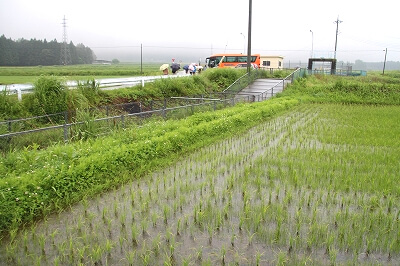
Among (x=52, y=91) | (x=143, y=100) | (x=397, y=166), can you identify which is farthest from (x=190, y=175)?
(x=143, y=100)

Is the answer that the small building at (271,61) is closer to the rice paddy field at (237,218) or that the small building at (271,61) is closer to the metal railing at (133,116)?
the metal railing at (133,116)

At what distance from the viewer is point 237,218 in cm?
511

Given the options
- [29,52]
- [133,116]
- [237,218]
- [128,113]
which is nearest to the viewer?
[237,218]

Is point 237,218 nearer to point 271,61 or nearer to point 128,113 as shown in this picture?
point 128,113

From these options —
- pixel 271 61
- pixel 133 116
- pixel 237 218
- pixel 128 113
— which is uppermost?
pixel 271 61

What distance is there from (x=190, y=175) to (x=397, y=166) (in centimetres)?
462

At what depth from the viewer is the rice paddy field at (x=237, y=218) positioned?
4035 millimetres

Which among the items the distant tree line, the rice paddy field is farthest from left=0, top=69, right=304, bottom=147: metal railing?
the distant tree line

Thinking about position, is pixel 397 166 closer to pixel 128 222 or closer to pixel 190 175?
pixel 190 175

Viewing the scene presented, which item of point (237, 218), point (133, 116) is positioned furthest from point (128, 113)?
point (237, 218)

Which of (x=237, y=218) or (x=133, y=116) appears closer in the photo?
(x=237, y=218)

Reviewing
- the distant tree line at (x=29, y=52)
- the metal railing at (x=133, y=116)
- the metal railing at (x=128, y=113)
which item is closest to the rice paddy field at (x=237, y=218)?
the metal railing at (x=133, y=116)

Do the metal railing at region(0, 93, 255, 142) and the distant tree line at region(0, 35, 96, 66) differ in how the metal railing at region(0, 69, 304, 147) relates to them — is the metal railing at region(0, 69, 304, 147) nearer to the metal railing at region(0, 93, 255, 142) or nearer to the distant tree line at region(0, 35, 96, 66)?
the metal railing at region(0, 93, 255, 142)

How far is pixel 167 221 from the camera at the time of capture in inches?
197
